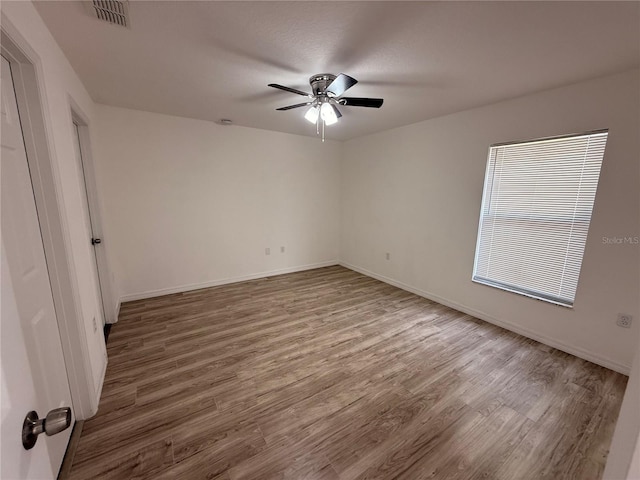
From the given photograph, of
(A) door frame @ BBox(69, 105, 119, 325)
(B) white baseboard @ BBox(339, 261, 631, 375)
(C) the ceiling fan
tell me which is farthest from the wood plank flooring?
Answer: (C) the ceiling fan

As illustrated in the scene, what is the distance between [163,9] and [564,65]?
9.06ft

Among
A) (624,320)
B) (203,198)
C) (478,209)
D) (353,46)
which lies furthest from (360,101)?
(624,320)

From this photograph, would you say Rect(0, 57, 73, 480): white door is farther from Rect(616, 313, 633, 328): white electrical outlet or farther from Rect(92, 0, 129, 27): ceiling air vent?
Rect(616, 313, 633, 328): white electrical outlet

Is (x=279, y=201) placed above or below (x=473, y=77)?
below

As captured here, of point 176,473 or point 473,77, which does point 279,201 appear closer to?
point 473,77

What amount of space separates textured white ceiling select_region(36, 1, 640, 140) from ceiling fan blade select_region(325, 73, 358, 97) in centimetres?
17

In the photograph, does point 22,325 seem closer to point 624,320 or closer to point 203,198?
point 203,198

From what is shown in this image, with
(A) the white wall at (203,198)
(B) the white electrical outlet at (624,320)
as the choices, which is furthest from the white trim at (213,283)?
(B) the white electrical outlet at (624,320)

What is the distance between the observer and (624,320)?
2205mm

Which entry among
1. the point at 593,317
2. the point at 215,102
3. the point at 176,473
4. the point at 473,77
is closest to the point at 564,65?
the point at 473,77

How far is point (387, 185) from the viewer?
4180 millimetres

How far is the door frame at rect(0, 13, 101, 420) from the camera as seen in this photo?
4.34 feet

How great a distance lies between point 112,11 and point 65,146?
88 cm

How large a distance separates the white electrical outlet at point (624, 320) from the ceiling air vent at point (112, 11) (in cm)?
413
